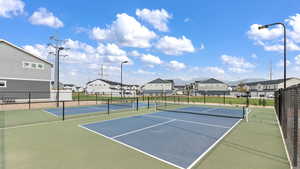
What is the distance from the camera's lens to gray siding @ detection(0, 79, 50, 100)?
→ 22.2m

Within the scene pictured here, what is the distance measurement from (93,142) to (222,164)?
4421 mm

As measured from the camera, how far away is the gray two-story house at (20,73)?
72.9 feet

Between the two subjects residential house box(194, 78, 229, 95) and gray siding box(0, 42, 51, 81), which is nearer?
gray siding box(0, 42, 51, 81)

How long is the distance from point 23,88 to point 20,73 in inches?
83.6

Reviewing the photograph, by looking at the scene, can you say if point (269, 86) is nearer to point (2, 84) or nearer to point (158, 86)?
point (158, 86)

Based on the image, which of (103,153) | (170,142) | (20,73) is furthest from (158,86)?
(103,153)

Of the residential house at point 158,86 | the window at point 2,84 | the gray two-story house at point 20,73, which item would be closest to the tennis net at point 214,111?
the gray two-story house at point 20,73

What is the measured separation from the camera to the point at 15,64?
76.3ft

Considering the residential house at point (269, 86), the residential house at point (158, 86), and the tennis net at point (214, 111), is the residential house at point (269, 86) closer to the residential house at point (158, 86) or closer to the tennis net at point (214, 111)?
the residential house at point (158, 86)

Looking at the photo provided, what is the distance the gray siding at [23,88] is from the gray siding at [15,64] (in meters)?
0.76

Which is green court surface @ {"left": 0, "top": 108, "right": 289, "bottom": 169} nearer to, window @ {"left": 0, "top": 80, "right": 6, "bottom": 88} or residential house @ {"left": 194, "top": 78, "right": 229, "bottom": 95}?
window @ {"left": 0, "top": 80, "right": 6, "bottom": 88}

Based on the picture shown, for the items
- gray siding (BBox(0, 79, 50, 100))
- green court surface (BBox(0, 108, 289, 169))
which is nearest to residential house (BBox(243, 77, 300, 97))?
green court surface (BBox(0, 108, 289, 169))

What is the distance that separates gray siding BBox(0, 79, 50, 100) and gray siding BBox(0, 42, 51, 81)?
764mm

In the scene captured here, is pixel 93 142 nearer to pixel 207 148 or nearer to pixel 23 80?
pixel 207 148
